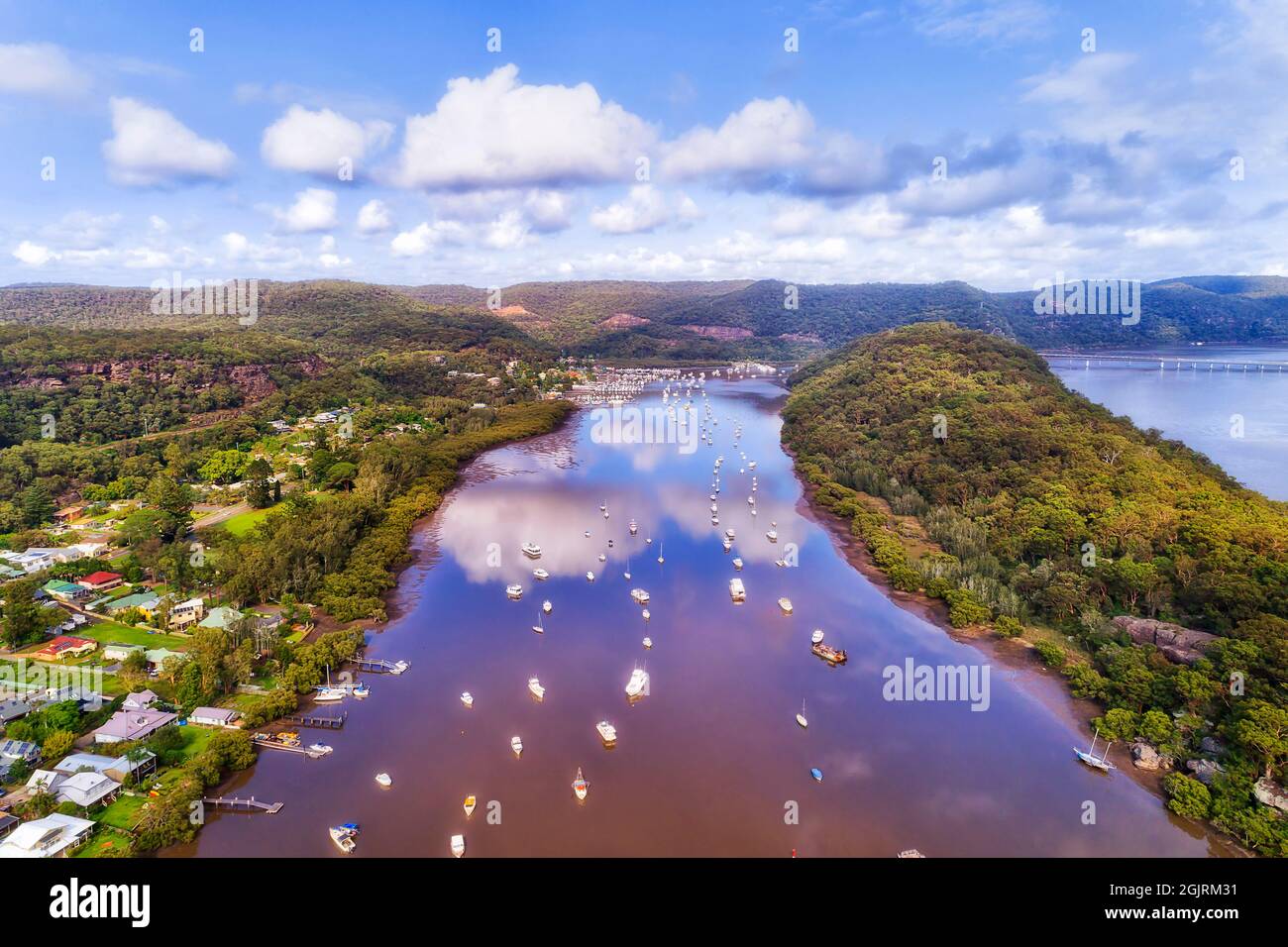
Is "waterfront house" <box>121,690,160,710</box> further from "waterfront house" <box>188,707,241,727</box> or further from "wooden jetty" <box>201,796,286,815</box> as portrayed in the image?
"wooden jetty" <box>201,796,286,815</box>

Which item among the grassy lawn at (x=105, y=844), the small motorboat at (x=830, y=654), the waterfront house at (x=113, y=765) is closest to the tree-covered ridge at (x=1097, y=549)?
the small motorboat at (x=830, y=654)

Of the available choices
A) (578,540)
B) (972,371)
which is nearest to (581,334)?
(972,371)

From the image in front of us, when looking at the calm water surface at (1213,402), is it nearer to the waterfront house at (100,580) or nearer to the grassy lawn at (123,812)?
the grassy lawn at (123,812)

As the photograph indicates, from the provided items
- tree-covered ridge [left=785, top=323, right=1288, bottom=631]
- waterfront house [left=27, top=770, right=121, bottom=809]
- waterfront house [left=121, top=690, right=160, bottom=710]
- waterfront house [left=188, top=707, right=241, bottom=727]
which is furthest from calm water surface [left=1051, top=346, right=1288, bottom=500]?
waterfront house [left=27, top=770, right=121, bottom=809]

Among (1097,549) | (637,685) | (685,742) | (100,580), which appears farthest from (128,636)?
(1097,549)

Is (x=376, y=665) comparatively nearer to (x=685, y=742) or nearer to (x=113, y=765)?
(x=113, y=765)
